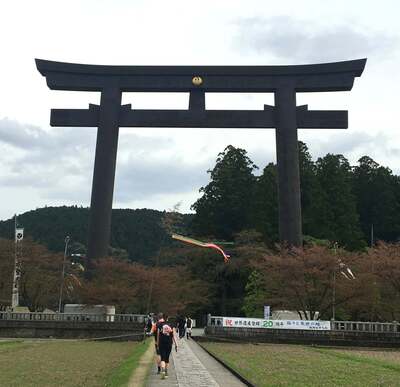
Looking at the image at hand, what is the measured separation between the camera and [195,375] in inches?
519

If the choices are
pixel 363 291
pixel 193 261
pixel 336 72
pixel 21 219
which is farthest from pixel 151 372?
pixel 21 219

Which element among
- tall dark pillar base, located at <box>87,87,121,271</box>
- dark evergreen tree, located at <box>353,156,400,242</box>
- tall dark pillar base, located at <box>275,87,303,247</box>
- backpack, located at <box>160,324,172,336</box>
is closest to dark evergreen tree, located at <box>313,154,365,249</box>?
dark evergreen tree, located at <box>353,156,400,242</box>

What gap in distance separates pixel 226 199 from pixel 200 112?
95.2 ft

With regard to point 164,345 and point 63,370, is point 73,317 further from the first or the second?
point 164,345

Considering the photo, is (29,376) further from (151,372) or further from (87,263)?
(87,263)

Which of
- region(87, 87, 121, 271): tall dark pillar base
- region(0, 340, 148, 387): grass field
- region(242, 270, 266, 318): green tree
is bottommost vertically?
region(0, 340, 148, 387): grass field

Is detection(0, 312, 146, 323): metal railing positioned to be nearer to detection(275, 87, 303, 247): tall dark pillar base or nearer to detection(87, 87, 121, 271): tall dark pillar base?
detection(87, 87, 121, 271): tall dark pillar base

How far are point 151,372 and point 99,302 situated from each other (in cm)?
2427

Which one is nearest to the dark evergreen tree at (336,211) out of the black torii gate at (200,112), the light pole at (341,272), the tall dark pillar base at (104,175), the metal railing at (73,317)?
the black torii gate at (200,112)

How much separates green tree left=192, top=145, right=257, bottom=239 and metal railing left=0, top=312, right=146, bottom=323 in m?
28.7

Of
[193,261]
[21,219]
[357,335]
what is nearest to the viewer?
[357,335]

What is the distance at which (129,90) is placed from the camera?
3828 cm

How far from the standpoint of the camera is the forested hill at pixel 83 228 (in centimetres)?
9044

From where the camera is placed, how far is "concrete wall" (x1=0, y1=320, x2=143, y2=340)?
33.2 metres
